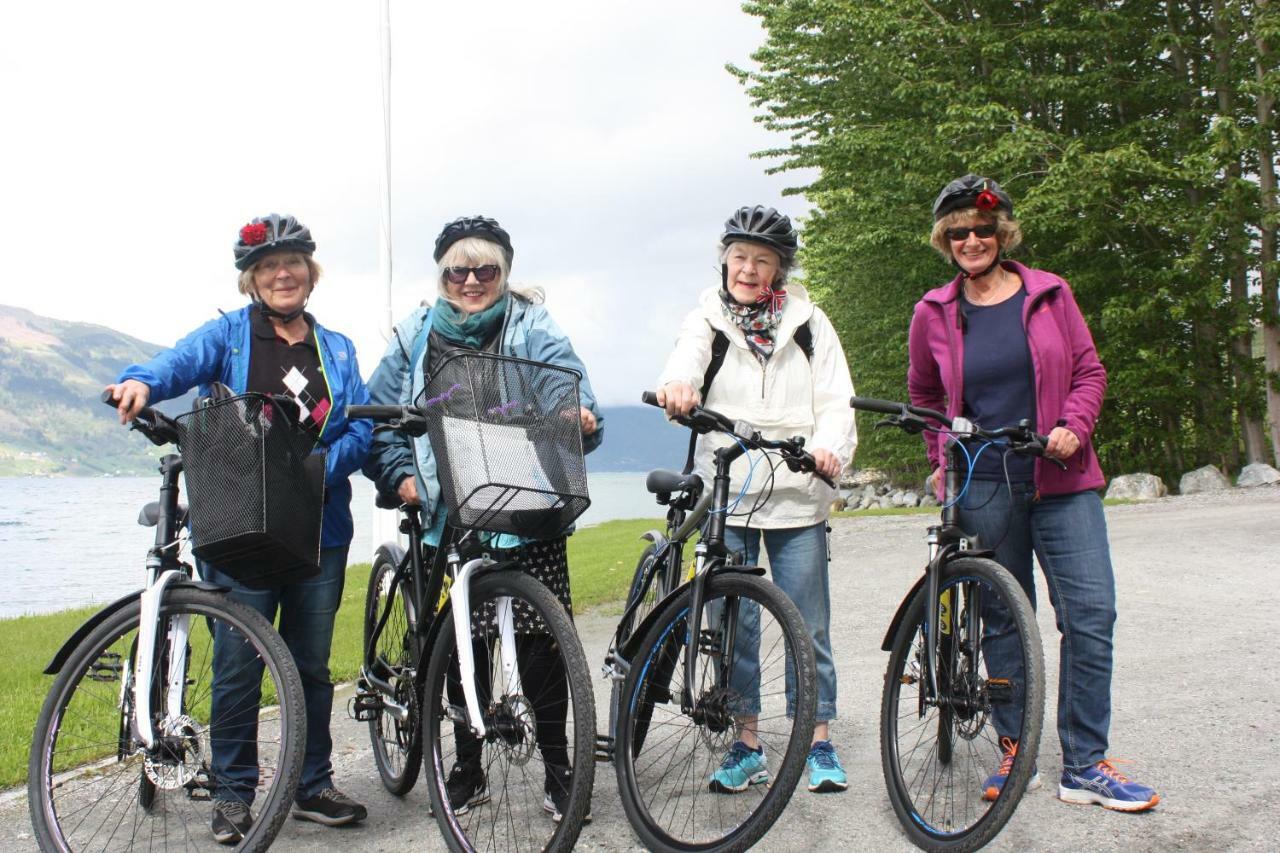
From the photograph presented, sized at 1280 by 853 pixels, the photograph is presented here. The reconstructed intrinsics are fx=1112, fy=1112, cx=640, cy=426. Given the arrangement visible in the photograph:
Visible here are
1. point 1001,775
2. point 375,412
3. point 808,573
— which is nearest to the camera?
point 1001,775

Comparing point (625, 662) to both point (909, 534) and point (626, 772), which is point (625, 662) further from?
point (909, 534)

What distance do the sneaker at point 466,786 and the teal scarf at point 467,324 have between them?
5.20 ft

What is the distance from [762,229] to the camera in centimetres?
442

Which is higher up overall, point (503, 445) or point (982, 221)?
point (982, 221)

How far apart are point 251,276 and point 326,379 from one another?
50 cm

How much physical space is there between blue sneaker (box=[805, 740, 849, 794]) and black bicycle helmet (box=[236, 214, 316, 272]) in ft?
9.38

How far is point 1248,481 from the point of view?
21.0 m

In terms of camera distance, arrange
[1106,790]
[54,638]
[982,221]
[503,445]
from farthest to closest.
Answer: [54,638] → [982,221] → [1106,790] → [503,445]

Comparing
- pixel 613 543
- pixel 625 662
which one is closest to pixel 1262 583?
pixel 625 662

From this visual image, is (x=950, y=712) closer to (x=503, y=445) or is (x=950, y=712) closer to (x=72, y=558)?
(x=503, y=445)

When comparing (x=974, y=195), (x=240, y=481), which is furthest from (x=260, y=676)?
(x=974, y=195)

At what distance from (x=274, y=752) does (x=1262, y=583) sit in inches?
332

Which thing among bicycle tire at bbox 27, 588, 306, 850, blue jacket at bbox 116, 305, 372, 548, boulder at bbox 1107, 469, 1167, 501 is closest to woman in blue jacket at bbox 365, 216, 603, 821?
blue jacket at bbox 116, 305, 372, 548

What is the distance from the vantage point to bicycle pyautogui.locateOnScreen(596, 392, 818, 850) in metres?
3.67
